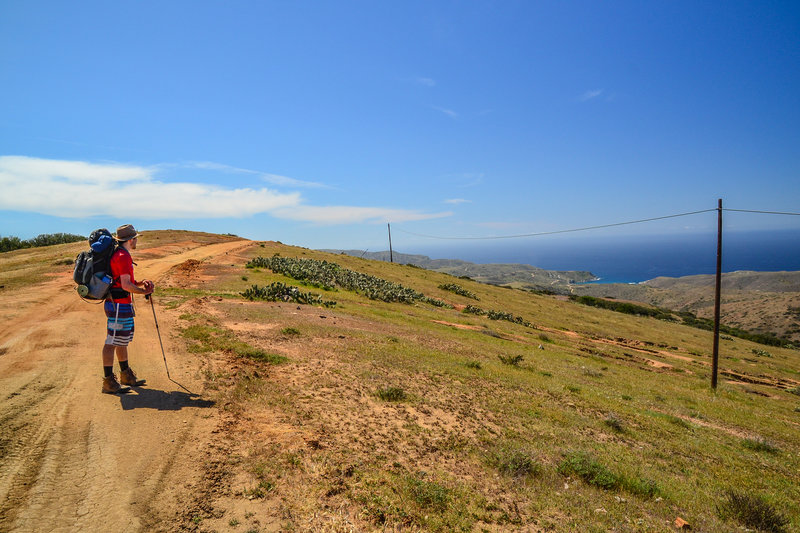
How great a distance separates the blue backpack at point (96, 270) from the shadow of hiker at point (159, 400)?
2.12 metres

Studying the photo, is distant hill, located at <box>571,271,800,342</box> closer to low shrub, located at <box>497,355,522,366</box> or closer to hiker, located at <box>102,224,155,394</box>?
low shrub, located at <box>497,355,522,366</box>

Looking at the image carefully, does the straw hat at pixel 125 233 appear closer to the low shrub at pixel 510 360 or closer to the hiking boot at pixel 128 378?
the hiking boot at pixel 128 378

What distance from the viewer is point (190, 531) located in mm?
4266

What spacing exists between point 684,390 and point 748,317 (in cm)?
9331

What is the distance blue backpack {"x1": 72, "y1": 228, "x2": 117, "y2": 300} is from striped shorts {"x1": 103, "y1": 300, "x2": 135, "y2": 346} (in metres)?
0.30

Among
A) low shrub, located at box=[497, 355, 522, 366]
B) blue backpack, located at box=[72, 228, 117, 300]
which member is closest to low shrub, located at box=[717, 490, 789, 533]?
low shrub, located at box=[497, 355, 522, 366]

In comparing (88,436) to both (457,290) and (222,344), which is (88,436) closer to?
(222,344)

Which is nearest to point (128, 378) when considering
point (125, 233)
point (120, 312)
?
point (120, 312)

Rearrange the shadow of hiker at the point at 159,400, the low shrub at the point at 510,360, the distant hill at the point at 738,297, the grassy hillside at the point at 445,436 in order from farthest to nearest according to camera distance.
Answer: the distant hill at the point at 738,297 < the low shrub at the point at 510,360 < the shadow of hiker at the point at 159,400 < the grassy hillside at the point at 445,436

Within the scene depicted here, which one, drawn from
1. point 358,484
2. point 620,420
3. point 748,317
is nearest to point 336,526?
point 358,484

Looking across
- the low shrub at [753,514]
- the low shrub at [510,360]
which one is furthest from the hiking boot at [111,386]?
the low shrub at [510,360]

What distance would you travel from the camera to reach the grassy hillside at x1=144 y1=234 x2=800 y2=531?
5.55 meters

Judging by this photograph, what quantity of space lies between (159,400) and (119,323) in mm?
1839

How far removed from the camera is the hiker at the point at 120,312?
723 cm
